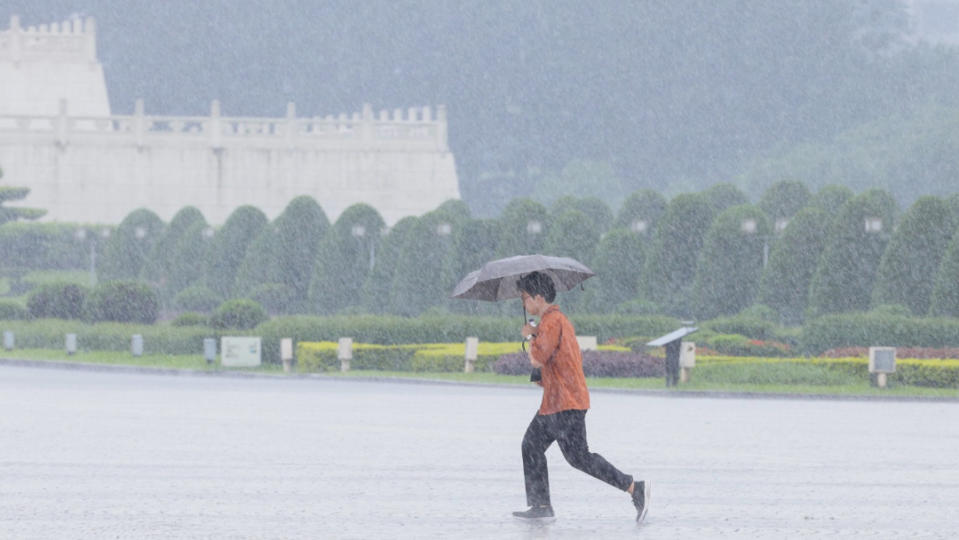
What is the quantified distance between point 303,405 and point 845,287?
17.9m

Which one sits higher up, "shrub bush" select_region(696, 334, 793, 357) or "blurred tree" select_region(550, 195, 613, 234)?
"blurred tree" select_region(550, 195, 613, 234)

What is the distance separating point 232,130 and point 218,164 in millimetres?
1487

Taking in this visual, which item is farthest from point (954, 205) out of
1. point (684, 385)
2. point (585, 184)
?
point (585, 184)

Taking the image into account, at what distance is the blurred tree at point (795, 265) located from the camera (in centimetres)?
4050

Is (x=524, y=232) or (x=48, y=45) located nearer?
(x=524, y=232)

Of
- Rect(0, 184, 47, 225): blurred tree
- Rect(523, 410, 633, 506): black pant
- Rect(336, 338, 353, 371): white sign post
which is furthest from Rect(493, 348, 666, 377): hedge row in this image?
Rect(0, 184, 47, 225): blurred tree

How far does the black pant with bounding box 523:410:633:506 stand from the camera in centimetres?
1103

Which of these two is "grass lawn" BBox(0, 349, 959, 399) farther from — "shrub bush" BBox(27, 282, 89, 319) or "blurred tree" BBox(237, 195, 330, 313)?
"blurred tree" BBox(237, 195, 330, 313)

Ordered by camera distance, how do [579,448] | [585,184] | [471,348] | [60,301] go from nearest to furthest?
[579,448], [471,348], [60,301], [585,184]

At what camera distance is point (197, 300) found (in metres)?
52.1

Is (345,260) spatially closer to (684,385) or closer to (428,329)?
(428,329)

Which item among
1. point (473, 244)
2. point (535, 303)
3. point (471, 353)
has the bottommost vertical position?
point (471, 353)

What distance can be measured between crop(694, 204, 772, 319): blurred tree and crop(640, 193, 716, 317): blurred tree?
0.99m

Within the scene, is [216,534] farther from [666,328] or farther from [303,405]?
[666,328]
